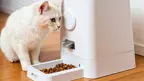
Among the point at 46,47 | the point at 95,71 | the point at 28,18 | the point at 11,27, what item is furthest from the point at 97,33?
the point at 46,47

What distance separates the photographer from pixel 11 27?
1.38m

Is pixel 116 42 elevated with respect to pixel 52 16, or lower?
lower

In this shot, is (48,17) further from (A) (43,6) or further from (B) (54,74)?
(B) (54,74)

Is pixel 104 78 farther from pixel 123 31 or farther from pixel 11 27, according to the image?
pixel 11 27

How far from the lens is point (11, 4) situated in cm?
332

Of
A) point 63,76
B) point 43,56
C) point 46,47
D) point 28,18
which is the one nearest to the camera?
point 63,76

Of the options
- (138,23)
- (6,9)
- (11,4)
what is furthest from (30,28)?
(6,9)

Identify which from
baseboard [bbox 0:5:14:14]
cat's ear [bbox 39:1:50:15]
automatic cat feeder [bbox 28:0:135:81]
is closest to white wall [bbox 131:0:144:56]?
automatic cat feeder [bbox 28:0:135:81]

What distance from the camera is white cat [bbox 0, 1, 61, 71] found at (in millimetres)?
1268

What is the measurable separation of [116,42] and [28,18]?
47 centimetres

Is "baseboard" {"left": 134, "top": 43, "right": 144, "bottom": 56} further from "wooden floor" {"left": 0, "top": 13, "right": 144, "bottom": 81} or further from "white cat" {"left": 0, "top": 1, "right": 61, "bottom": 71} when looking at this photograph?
"white cat" {"left": 0, "top": 1, "right": 61, "bottom": 71}

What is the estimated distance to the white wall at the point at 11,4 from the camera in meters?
3.09

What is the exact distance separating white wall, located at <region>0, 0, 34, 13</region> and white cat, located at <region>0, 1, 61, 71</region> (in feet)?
5.32

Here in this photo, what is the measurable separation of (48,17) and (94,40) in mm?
255
